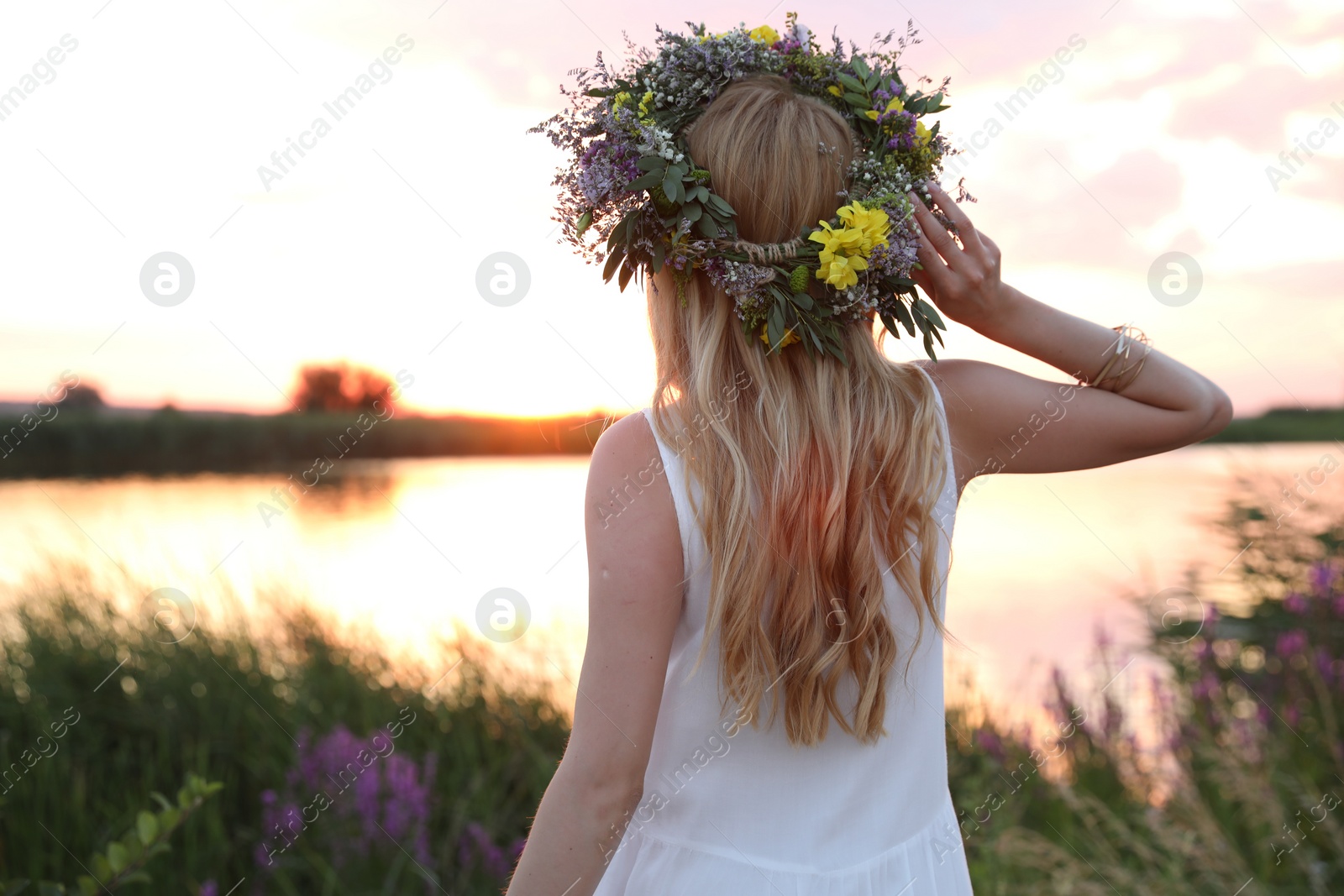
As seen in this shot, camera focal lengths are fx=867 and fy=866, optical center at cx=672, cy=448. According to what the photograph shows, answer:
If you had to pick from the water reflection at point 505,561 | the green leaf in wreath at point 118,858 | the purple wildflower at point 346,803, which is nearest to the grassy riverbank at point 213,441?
the water reflection at point 505,561

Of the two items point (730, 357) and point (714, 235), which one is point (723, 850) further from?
point (714, 235)

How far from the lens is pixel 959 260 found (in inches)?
56.6

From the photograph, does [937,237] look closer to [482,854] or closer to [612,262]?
[612,262]

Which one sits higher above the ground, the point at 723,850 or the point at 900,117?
the point at 900,117

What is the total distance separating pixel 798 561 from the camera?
131cm

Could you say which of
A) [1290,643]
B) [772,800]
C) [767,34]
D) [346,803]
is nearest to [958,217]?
[767,34]

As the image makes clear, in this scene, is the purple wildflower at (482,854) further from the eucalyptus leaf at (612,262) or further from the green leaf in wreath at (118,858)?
the eucalyptus leaf at (612,262)

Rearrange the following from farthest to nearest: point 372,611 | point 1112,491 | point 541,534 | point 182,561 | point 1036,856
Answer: point 1112,491 → point 541,534 → point 182,561 → point 372,611 → point 1036,856

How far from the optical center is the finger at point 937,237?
1419mm

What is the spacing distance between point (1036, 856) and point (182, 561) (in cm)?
489

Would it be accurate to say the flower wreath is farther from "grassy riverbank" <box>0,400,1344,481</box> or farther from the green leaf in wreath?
"grassy riverbank" <box>0,400,1344,481</box>

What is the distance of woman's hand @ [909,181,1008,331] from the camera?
1.43m

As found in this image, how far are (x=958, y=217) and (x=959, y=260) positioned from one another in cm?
7

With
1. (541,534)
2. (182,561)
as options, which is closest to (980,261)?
(182,561)
